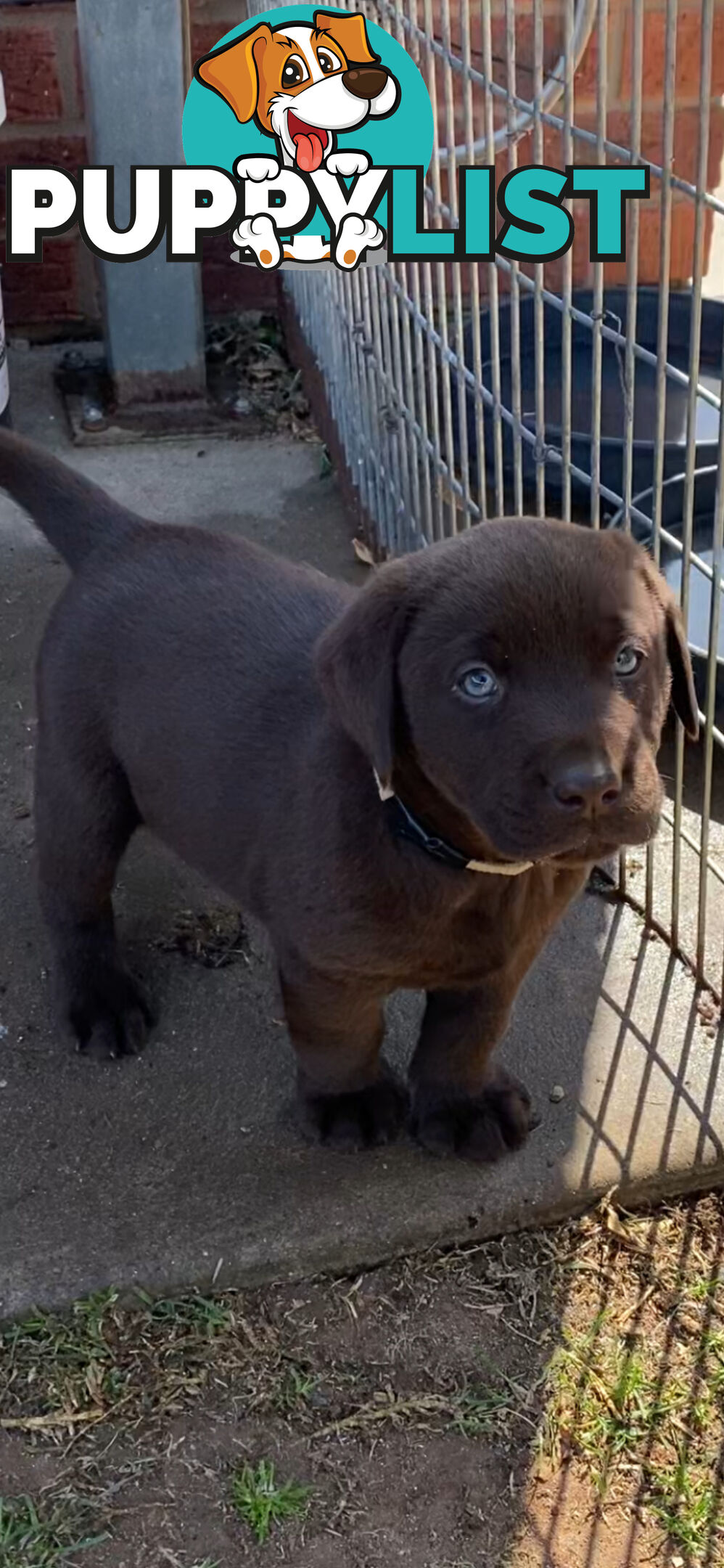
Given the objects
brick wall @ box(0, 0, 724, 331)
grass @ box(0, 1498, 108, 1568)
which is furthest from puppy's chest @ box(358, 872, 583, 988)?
brick wall @ box(0, 0, 724, 331)

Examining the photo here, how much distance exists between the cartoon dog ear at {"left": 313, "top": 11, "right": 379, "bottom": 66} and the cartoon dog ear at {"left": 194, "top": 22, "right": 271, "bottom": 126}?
0.40 meters

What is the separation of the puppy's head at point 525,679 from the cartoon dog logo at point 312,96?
1980mm

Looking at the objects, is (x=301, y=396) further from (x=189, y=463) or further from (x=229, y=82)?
(x=229, y=82)

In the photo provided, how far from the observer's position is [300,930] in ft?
7.28

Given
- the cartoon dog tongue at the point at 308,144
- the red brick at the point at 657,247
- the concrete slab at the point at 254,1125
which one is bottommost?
the concrete slab at the point at 254,1125

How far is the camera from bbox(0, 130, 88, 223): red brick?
5090mm

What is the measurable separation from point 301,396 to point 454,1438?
3537mm

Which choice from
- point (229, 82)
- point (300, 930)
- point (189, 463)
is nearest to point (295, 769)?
point (300, 930)

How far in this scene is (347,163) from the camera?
13.1 feet

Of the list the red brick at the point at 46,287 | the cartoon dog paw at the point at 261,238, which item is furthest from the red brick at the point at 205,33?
the red brick at the point at 46,287

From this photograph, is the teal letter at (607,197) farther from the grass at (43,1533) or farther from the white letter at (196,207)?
the grass at (43,1533)

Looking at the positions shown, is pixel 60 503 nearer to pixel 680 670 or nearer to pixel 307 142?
pixel 680 670

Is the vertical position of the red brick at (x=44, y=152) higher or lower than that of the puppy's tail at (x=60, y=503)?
higher

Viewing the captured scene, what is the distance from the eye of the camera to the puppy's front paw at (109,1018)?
2684 mm
